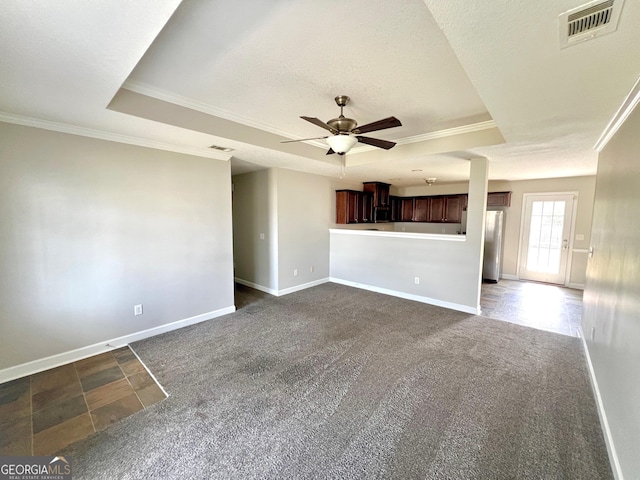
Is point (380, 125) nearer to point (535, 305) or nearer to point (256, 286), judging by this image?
point (256, 286)

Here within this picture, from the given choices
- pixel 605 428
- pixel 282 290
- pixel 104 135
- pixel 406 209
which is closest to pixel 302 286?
pixel 282 290

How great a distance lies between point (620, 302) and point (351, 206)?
4.73 m

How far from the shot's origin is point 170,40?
176 centimetres

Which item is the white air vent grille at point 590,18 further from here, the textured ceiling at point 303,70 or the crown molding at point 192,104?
the crown molding at point 192,104

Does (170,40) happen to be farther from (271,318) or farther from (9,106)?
(271,318)

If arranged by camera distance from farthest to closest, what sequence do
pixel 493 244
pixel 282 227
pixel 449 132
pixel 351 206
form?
pixel 351 206
pixel 493 244
pixel 282 227
pixel 449 132

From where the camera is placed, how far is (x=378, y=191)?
6789 mm

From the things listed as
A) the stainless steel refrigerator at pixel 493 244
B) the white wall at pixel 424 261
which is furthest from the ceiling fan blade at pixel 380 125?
the stainless steel refrigerator at pixel 493 244

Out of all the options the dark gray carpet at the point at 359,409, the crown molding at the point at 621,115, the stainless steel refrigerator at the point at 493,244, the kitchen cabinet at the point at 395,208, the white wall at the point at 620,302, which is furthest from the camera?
the kitchen cabinet at the point at 395,208

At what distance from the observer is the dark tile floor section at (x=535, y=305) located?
3768mm

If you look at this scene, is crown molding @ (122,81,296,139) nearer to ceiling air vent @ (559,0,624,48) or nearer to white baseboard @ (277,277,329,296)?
ceiling air vent @ (559,0,624,48)

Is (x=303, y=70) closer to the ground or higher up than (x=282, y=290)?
higher up

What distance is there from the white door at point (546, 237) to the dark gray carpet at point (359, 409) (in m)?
3.34

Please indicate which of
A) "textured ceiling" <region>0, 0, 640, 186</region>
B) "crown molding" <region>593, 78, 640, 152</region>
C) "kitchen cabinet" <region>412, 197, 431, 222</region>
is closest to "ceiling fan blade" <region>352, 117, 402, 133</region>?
"textured ceiling" <region>0, 0, 640, 186</region>
